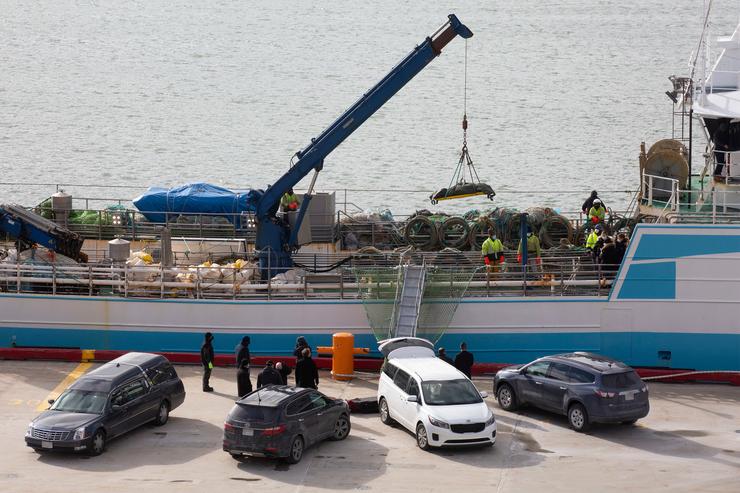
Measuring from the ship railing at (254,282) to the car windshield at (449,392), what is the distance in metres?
4.66

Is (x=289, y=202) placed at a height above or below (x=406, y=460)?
above

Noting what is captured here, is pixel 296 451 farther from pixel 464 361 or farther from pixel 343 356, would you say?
pixel 343 356

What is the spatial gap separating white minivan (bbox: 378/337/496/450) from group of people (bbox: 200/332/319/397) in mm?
1300

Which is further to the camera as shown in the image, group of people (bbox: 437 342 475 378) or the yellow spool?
the yellow spool

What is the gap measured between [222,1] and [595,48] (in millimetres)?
41689

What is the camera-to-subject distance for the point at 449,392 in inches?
746

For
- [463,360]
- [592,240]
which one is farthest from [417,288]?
[592,240]

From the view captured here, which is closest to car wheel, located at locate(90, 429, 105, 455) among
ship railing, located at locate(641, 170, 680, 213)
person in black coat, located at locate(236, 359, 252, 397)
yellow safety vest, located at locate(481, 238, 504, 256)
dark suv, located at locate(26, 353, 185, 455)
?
dark suv, located at locate(26, 353, 185, 455)

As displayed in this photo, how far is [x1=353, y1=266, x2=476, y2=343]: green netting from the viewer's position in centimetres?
2345

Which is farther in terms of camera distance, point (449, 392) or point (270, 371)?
point (270, 371)

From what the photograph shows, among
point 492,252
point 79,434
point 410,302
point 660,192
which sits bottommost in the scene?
point 79,434

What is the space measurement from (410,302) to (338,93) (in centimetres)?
5249

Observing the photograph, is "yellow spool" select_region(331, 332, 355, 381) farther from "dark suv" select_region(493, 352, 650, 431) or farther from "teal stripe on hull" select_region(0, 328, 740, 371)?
"dark suv" select_region(493, 352, 650, 431)

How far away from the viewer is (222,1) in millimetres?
117500
